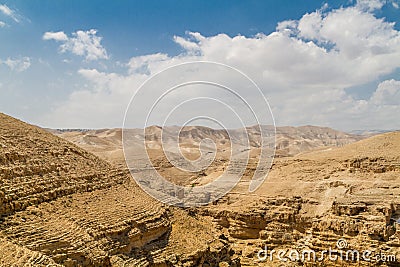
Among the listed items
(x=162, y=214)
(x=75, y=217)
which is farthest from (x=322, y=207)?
(x=75, y=217)

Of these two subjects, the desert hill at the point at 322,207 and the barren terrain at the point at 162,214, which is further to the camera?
the desert hill at the point at 322,207

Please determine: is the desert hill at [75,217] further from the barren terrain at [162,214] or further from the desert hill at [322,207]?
the desert hill at [322,207]

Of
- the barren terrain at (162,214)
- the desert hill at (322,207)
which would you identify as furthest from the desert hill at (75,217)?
the desert hill at (322,207)

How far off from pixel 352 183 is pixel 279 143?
367 ft

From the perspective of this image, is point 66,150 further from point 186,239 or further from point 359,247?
point 359,247

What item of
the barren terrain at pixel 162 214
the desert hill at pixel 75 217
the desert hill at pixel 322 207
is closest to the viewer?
the desert hill at pixel 75 217

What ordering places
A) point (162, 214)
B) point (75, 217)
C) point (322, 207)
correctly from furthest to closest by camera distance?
point (322, 207) < point (162, 214) < point (75, 217)

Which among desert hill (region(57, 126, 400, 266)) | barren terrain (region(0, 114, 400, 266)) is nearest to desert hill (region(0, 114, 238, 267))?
barren terrain (region(0, 114, 400, 266))

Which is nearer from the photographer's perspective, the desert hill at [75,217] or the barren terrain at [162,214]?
the desert hill at [75,217]

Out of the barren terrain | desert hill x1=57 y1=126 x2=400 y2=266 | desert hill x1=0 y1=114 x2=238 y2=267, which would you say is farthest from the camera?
desert hill x1=57 y1=126 x2=400 y2=266

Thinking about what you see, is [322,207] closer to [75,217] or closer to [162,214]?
[162,214]

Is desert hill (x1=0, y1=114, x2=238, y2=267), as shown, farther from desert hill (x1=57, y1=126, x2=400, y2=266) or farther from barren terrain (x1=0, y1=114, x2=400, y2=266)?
desert hill (x1=57, y1=126, x2=400, y2=266)

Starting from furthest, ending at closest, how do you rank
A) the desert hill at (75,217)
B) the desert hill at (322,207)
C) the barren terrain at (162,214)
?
1. the desert hill at (322,207)
2. the barren terrain at (162,214)
3. the desert hill at (75,217)

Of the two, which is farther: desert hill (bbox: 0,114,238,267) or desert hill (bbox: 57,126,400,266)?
desert hill (bbox: 57,126,400,266)
